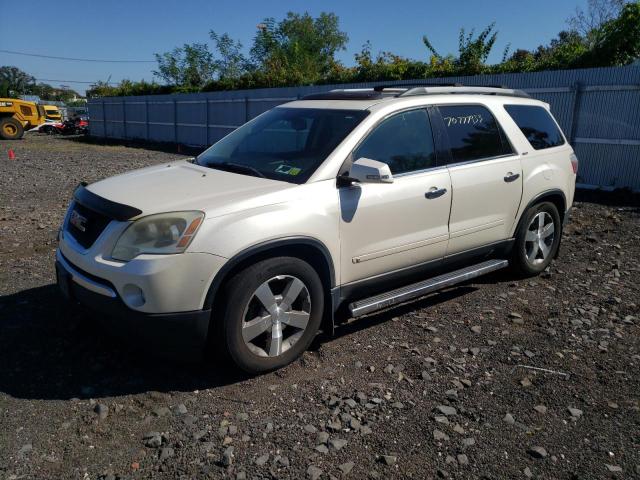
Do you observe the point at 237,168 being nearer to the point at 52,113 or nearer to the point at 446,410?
the point at 446,410

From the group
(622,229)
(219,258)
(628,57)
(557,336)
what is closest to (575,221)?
(622,229)

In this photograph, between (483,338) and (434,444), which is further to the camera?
(483,338)

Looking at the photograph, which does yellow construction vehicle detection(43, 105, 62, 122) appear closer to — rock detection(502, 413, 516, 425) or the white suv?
the white suv

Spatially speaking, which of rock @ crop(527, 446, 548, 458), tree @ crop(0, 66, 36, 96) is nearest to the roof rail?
rock @ crop(527, 446, 548, 458)

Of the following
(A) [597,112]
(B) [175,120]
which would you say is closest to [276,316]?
(A) [597,112]

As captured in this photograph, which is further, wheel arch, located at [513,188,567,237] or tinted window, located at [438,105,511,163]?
wheel arch, located at [513,188,567,237]

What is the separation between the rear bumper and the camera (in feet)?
10.4

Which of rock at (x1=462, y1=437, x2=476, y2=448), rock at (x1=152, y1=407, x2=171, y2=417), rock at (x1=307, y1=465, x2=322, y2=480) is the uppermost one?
rock at (x1=152, y1=407, x2=171, y2=417)

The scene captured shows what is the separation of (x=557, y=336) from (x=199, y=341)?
9.48 ft

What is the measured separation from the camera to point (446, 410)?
130 inches

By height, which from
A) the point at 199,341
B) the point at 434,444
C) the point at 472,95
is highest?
the point at 472,95

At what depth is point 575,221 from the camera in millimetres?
8547

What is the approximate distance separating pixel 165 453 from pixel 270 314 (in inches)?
41.0

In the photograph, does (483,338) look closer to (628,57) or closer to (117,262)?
(117,262)
